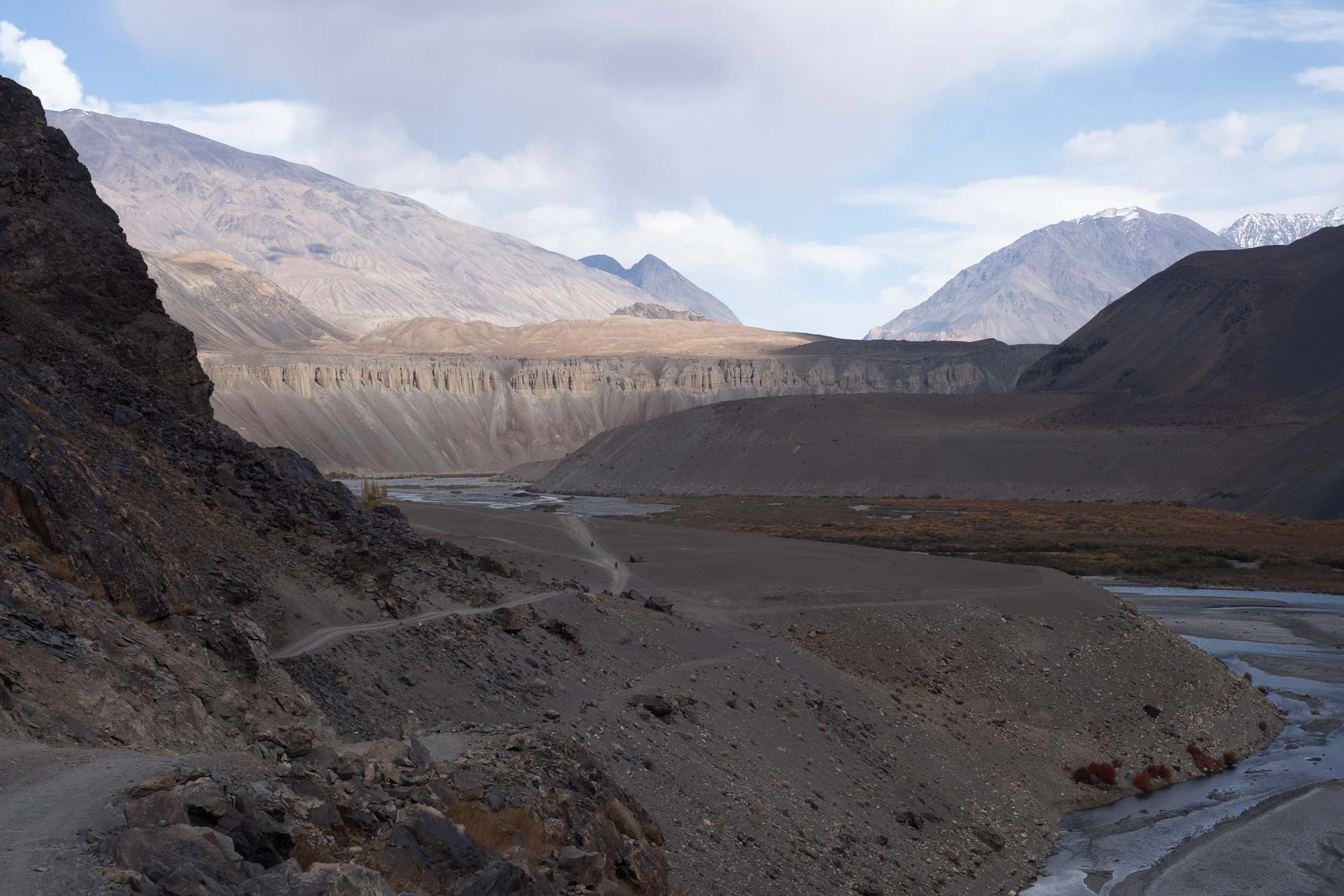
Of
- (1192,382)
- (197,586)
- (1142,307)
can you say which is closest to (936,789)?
(197,586)

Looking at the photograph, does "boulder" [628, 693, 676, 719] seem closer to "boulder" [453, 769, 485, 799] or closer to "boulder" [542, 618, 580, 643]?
"boulder" [542, 618, 580, 643]

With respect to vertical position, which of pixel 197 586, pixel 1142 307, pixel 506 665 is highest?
pixel 1142 307

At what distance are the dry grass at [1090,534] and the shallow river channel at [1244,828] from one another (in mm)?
19805

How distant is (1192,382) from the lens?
112m

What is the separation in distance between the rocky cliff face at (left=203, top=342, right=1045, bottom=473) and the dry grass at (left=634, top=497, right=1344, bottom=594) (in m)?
70.1

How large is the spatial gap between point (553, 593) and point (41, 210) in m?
15.3

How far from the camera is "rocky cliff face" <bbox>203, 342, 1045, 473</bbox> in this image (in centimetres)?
14375

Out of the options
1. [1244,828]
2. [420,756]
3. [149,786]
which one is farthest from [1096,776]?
[149,786]

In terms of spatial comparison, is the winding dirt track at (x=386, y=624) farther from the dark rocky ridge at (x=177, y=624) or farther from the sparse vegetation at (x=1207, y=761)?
the sparse vegetation at (x=1207, y=761)

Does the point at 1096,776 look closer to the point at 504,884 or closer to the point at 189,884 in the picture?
the point at 504,884

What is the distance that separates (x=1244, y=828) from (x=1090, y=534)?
1738 inches

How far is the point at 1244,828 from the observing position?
21.1 meters

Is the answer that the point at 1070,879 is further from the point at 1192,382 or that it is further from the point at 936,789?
the point at 1192,382

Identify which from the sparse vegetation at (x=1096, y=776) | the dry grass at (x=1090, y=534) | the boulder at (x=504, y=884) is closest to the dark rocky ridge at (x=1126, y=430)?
the dry grass at (x=1090, y=534)
